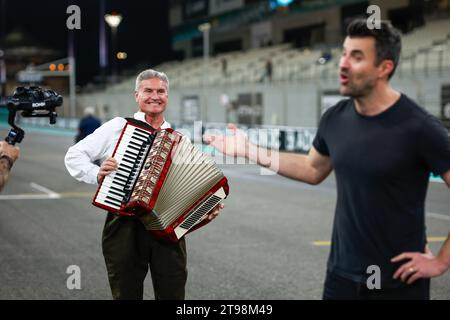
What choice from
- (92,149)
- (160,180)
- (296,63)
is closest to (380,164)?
(160,180)

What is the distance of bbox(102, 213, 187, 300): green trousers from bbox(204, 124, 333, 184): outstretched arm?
1063 mm

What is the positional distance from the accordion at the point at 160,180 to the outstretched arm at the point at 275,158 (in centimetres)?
41

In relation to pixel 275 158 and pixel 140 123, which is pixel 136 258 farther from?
pixel 275 158

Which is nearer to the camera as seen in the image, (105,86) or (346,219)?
(346,219)

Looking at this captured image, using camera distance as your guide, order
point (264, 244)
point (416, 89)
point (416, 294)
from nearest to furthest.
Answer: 1. point (416, 294)
2. point (264, 244)
3. point (416, 89)

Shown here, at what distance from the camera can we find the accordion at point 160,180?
3.62 metres

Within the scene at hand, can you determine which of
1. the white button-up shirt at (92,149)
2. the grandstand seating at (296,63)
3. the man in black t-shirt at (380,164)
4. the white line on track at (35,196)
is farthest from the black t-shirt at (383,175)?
the grandstand seating at (296,63)

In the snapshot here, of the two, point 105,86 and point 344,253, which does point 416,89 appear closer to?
point 344,253

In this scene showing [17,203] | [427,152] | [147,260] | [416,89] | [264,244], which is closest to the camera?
[427,152]

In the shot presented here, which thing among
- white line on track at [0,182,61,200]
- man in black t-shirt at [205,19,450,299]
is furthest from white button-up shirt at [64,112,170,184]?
white line on track at [0,182,61,200]

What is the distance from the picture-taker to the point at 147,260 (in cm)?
427

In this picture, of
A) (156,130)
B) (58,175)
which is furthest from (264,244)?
(58,175)

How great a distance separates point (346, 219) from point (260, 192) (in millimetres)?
12822

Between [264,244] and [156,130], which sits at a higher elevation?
[156,130]
